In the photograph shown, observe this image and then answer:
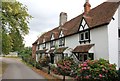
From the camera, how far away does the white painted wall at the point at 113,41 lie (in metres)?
20.2

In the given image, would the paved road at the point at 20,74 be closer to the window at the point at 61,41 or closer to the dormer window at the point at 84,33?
the window at the point at 61,41

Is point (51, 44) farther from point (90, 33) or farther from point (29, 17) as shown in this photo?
point (90, 33)

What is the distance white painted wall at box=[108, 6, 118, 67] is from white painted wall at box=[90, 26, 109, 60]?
1.32 feet

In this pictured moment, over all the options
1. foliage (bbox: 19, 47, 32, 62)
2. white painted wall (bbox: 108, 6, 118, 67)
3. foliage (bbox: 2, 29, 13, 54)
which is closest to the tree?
foliage (bbox: 2, 29, 13, 54)

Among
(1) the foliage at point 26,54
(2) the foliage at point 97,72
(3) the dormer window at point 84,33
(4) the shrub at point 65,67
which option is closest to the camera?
(2) the foliage at point 97,72

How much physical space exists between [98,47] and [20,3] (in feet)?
54.7

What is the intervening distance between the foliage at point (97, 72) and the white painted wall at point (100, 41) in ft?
12.3

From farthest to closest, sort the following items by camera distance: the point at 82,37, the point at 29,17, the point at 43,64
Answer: the point at 43,64 < the point at 29,17 < the point at 82,37

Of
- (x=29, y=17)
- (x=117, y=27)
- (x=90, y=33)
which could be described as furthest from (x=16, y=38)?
(x=117, y=27)

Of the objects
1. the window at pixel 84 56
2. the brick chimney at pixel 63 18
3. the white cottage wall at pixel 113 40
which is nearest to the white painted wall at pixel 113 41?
the white cottage wall at pixel 113 40

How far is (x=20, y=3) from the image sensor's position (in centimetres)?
3278

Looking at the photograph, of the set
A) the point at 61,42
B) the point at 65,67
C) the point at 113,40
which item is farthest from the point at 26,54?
the point at 113,40

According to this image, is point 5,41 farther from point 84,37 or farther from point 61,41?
point 84,37

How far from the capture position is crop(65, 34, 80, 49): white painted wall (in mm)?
27812
